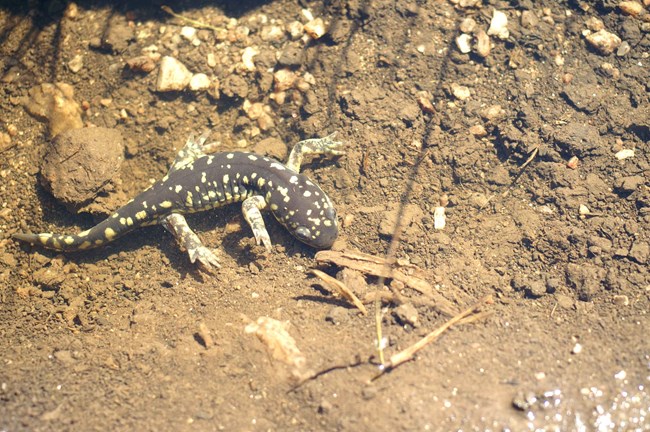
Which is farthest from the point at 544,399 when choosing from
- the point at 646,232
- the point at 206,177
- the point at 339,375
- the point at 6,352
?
the point at 6,352

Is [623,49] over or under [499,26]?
under

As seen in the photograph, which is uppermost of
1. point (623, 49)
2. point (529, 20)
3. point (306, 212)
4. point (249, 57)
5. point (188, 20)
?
point (188, 20)

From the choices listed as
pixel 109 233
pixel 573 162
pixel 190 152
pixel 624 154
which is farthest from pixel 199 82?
pixel 624 154

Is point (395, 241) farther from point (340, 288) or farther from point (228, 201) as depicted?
point (228, 201)

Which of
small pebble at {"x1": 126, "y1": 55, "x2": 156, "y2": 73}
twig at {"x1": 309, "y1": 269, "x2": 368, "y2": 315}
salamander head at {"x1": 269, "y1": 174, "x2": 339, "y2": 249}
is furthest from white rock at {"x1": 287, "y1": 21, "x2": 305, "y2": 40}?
twig at {"x1": 309, "y1": 269, "x2": 368, "y2": 315}

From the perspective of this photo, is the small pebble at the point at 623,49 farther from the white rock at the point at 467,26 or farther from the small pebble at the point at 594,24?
the white rock at the point at 467,26

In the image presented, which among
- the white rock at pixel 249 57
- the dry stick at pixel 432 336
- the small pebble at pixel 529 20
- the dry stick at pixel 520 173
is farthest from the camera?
the white rock at pixel 249 57

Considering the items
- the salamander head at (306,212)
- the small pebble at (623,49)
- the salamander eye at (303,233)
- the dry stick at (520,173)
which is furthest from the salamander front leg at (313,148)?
the small pebble at (623,49)
